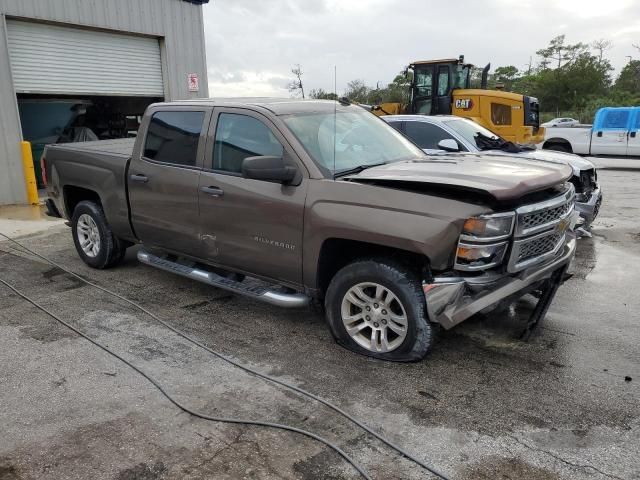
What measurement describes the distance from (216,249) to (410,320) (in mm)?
1908

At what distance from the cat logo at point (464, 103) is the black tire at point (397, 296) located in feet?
37.6

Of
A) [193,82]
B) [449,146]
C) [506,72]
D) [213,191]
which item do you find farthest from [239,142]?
[506,72]

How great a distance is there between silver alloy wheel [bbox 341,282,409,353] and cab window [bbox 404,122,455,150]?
504cm

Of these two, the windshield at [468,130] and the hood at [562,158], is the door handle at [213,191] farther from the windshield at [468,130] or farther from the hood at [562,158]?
the windshield at [468,130]

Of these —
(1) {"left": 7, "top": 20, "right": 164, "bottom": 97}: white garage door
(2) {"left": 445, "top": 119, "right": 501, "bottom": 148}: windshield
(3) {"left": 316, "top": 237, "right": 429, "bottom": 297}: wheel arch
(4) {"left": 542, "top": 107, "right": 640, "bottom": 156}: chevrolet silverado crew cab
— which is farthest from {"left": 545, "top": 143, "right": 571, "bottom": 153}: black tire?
(3) {"left": 316, "top": 237, "right": 429, "bottom": 297}: wheel arch

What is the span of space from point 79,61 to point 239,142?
29.9ft

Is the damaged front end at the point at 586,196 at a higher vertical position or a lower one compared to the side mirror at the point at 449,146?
lower

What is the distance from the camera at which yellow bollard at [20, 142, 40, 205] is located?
10.9m

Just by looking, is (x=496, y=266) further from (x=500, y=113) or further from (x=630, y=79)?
(x=630, y=79)

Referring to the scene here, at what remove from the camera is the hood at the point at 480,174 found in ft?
11.5

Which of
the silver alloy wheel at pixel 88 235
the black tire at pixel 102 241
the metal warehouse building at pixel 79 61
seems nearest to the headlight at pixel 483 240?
the black tire at pixel 102 241

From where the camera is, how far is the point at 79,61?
39.1 feet

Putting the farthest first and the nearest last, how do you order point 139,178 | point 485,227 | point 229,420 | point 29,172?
point 29,172 → point 139,178 → point 485,227 → point 229,420

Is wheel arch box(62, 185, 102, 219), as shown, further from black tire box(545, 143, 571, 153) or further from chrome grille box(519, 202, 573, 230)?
black tire box(545, 143, 571, 153)
